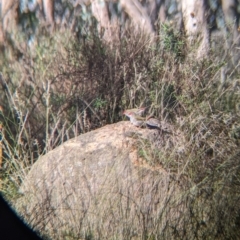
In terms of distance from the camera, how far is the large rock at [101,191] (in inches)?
242

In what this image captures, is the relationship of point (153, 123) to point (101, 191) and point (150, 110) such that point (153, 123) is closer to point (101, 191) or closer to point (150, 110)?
point (150, 110)

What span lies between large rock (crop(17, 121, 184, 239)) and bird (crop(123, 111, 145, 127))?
0.08 metres

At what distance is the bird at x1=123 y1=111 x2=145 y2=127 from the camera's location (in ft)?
24.2

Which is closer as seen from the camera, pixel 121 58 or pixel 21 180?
pixel 21 180

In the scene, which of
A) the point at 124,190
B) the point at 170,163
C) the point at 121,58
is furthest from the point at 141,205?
the point at 121,58

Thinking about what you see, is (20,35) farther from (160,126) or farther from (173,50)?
(160,126)

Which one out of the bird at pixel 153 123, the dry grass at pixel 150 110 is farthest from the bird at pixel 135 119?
the dry grass at pixel 150 110

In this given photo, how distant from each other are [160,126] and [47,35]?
3.11 meters

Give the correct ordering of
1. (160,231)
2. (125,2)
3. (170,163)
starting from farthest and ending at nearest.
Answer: (125,2)
(170,163)
(160,231)

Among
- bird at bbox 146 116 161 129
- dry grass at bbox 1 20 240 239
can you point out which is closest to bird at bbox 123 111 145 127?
bird at bbox 146 116 161 129

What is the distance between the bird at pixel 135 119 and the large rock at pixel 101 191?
83 millimetres

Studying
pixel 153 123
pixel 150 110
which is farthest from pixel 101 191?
pixel 150 110

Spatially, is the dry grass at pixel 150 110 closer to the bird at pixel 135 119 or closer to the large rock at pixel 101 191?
the large rock at pixel 101 191

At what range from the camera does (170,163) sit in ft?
22.2
